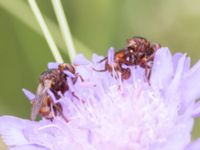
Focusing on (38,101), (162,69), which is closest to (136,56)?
(162,69)

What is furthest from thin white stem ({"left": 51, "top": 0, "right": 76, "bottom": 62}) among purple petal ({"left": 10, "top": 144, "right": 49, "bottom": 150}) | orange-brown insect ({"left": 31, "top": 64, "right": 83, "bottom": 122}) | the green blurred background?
the green blurred background

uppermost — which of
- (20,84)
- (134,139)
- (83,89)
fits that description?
(20,84)

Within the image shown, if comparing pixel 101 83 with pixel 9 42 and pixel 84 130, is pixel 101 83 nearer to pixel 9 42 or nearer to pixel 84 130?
pixel 84 130

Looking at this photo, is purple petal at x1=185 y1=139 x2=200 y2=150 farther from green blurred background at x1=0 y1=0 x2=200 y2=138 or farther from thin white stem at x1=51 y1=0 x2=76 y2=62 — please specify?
green blurred background at x1=0 y1=0 x2=200 y2=138

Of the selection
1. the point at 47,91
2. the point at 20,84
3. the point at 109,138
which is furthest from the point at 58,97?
the point at 20,84

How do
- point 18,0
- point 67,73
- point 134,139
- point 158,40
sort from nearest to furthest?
point 134,139, point 67,73, point 18,0, point 158,40

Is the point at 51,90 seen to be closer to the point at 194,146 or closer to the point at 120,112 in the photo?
the point at 120,112
